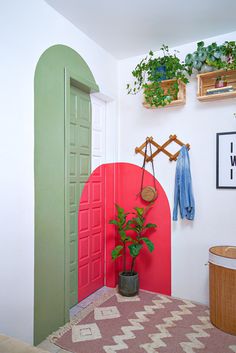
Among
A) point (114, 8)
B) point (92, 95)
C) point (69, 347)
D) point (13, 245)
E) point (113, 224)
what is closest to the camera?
point (13, 245)

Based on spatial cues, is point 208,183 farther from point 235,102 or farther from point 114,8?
point 114,8

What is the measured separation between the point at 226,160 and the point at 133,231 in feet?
4.28

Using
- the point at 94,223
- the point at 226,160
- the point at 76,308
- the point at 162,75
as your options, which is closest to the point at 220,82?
the point at 162,75

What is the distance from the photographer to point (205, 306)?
8.41 ft

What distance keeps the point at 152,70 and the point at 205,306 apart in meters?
2.50

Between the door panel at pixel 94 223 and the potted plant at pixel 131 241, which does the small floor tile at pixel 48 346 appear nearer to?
the door panel at pixel 94 223

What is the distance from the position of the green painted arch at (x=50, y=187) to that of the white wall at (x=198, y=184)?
1.14 meters

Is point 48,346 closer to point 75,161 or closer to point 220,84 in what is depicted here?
point 75,161

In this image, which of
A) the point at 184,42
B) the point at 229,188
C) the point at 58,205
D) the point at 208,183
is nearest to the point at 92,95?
the point at 184,42

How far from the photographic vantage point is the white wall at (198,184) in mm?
2525

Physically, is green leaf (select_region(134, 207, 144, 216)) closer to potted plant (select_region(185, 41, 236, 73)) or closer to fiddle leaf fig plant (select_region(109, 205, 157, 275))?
fiddle leaf fig plant (select_region(109, 205, 157, 275))

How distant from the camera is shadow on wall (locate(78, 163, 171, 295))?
2.83m

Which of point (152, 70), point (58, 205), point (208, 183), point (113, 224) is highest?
point (152, 70)

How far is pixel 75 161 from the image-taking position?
2594mm
